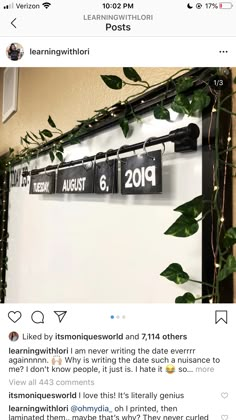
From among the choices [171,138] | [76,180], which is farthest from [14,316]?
[76,180]

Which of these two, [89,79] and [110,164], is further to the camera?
[89,79]

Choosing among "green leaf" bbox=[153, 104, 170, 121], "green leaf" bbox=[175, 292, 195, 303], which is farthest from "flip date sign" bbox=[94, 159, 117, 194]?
"green leaf" bbox=[175, 292, 195, 303]

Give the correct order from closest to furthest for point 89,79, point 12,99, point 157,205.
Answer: point 157,205, point 89,79, point 12,99

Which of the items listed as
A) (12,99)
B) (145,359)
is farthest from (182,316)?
(12,99)

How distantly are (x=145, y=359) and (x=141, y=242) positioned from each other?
254 millimetres

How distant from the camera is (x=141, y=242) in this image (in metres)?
0.62

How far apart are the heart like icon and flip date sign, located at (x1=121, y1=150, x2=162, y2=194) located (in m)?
0.25

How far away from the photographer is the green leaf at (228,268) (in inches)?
15.8

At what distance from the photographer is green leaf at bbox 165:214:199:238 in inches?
16.4

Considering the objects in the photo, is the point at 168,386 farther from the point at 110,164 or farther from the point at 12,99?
the point at 12,99
